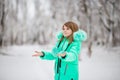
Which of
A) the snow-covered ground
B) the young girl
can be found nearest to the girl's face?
the young girl

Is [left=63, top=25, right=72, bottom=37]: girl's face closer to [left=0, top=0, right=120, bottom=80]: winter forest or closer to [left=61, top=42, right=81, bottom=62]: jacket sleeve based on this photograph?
[left=61, top=42, right=81, bottom=62]: jacket sleeve

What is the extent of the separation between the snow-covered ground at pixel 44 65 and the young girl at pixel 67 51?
1.48 feet

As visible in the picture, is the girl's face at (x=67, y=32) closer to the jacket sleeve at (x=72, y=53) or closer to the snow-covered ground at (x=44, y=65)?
the jacket sleeve at (x=72, y=53)

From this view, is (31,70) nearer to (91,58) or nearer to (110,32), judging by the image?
(91,58)

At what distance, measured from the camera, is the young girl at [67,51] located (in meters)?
1.47

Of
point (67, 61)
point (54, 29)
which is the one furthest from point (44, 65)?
point (67, 61)

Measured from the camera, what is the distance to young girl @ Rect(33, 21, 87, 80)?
1.47 metres

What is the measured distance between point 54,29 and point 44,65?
321mm

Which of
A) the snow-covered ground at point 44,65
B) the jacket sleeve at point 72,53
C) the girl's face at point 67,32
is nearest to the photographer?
the jacket sleeve at point 72,53

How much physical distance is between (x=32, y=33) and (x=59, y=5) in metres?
0.34

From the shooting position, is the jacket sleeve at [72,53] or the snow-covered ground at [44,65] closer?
the jacket sleeve at [72,53]

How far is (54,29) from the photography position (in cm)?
209

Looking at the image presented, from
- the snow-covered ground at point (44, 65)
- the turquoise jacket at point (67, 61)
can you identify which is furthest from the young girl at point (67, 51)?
the snow-covered ground at point (44, 65)

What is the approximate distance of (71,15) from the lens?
6.92 feet
